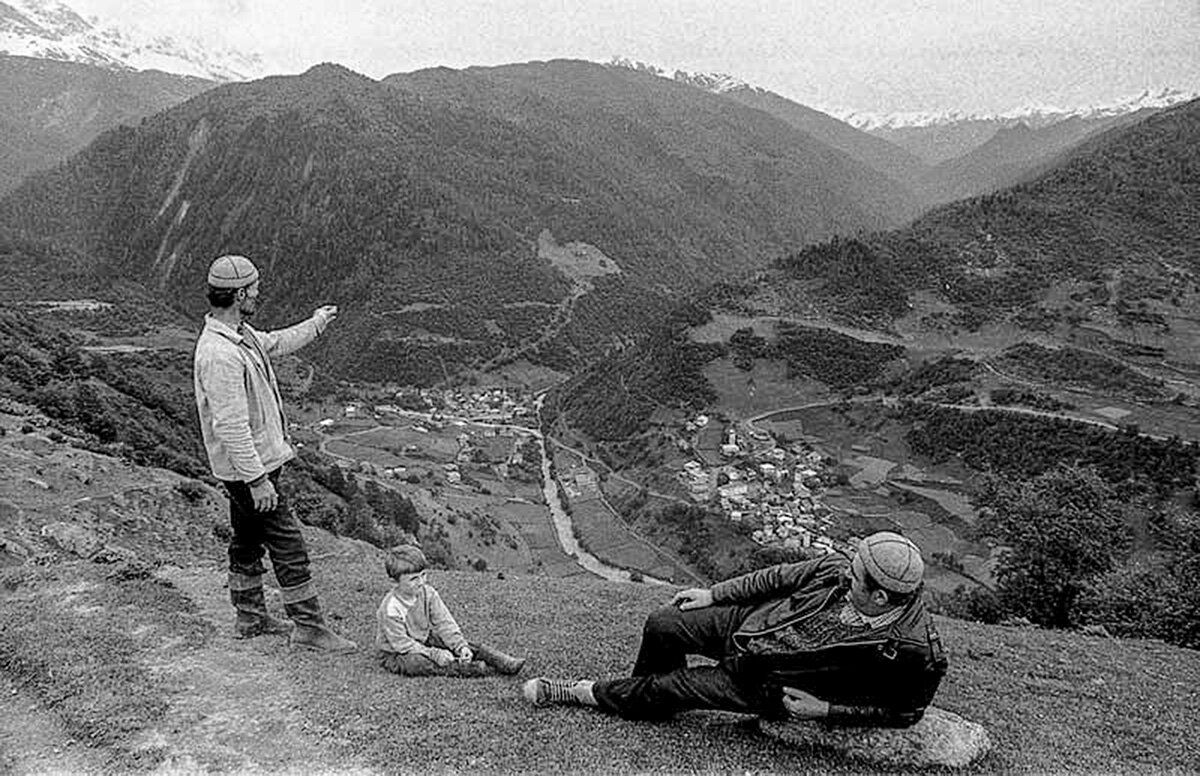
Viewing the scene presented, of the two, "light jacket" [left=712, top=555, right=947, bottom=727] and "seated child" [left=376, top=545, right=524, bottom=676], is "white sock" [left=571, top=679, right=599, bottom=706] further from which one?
"light jacket" [left=712, top=555, right=947, bottom=727]

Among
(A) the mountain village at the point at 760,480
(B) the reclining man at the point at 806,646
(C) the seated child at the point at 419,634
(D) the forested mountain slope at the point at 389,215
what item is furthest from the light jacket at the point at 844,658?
(D) the forested mountain slope at the point at 389,215

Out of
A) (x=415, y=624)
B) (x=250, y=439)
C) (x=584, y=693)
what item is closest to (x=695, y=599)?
(x=584, y=693)

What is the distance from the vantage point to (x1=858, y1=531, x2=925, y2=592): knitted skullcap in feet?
14.7

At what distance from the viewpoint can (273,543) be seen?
6.65 metres

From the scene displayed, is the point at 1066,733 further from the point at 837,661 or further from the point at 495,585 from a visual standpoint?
the point at 495,585

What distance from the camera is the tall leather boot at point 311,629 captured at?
698cm

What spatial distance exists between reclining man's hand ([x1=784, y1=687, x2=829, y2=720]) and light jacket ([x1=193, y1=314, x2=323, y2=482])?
13.0ft

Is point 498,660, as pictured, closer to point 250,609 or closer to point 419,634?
point 419,634

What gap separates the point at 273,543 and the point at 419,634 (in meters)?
1.37

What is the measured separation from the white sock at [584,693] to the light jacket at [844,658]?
3.80 ft

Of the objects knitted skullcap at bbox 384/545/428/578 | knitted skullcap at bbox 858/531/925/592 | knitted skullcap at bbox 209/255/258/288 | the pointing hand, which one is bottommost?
knitted skullcap at bbox 384/545/428/578

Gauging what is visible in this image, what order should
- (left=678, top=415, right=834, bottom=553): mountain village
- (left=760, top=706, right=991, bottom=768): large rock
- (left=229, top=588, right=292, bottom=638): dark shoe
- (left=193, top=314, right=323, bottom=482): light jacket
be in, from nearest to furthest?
(left=760, top=706, right=991, bottom=768): large rock, (left=193, top=314, right=323, bottom=482): light jacket, (left=229, top=588, right=292, bottom=638): dark shoe, (left=678, top=415, right=834, bottom=553): mountain village

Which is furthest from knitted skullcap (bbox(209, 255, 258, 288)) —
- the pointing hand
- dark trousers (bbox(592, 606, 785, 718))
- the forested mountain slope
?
the forested mountain slope

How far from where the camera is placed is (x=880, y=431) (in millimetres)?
52406
